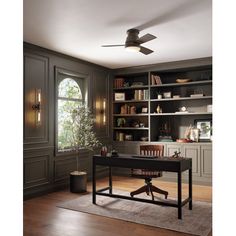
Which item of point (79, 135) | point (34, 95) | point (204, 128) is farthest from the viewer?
point (204, 128)

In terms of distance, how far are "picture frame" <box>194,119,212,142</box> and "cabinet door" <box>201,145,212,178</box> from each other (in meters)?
0.31

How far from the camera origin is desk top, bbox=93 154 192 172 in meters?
3.61

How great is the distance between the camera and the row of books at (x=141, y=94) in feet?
21.2

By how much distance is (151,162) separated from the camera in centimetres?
375

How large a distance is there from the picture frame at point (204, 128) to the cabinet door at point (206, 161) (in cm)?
31

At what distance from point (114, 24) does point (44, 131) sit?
7.82 ft

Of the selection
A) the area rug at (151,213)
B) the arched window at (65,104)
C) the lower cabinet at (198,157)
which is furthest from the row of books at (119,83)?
the area rug at (151,213)

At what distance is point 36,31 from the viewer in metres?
4.04

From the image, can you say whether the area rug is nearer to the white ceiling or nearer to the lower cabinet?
the lower cabinet

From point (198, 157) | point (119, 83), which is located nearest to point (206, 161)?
point (198, 157)

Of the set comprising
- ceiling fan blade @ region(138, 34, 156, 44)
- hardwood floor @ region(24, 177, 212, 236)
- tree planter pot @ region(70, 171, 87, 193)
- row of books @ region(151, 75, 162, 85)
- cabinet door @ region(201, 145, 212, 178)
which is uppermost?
ceiling fan blade @ region(138, 34, 156, 44)

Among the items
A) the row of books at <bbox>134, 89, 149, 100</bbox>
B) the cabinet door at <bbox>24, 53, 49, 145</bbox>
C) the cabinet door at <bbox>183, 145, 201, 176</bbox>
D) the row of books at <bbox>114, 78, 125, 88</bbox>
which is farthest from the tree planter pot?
the row of books at <bbox>114, 78, 125, 88</bbox>

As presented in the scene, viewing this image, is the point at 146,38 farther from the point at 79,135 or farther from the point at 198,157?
the point at 198,157
